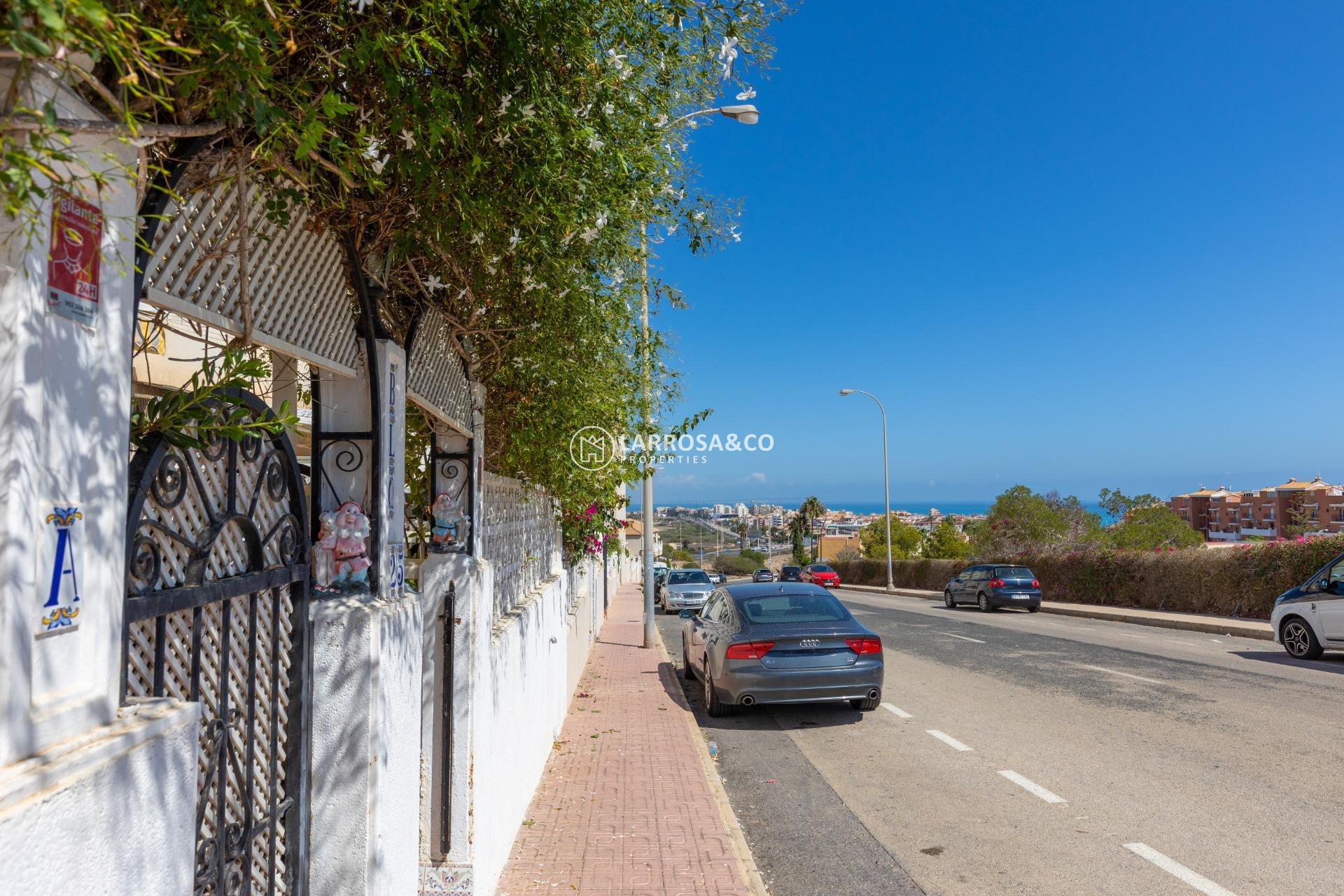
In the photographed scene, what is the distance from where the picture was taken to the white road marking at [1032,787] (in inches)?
274

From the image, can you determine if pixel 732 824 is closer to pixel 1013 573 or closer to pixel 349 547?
pixel 349 547

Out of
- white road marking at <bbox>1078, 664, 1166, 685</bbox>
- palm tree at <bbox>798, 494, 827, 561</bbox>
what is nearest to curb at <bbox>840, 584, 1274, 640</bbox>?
white road marking at <bbox>1078, 664, 1166, 685</bbox>

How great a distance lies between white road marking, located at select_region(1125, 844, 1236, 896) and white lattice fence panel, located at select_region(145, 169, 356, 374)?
17.4 feet

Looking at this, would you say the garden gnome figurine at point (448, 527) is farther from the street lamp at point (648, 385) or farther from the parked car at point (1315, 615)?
the parked car at point (1315, 615)

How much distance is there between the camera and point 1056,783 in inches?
291

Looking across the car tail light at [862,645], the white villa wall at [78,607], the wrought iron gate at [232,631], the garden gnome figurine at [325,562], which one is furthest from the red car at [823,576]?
the white villa wall at [78,607]

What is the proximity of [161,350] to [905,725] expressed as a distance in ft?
29.2

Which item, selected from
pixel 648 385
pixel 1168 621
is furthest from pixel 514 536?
pixel 1168 621

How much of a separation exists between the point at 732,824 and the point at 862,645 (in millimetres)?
4116

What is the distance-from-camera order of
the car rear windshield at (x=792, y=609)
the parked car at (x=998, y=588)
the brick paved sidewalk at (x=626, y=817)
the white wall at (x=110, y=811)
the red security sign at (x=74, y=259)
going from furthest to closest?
the parked car at (x=998, y=588) → the car rear windshield at (x=792, y=609) → the brick paved sidewalk at (x=626, y=817) → the red security sign at (x=74, y=259) → the white wall at (x=110, y=811)

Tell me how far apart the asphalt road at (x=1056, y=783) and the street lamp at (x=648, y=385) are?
3.39 m

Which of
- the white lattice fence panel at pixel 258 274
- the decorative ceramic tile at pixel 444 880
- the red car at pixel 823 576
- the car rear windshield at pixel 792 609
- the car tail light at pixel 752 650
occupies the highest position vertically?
the white lattice fence panel at pixel 258 274

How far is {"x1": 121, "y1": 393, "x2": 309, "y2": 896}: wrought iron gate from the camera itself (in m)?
2.19

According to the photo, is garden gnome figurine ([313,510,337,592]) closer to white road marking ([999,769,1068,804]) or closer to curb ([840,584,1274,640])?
white road marking ([999,769,1068,804])
